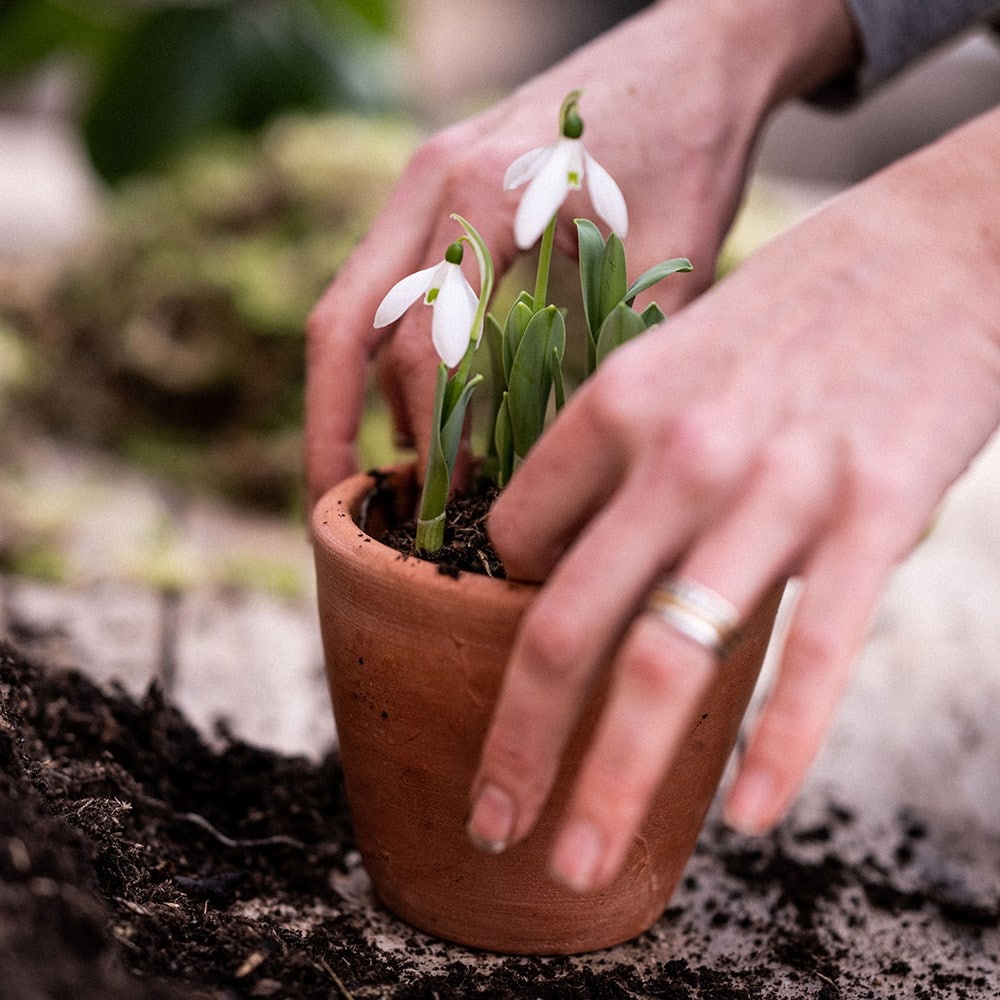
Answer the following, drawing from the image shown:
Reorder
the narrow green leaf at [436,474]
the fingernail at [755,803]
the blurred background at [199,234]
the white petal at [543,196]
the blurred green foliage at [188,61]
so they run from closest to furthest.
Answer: the fingernail at [755,803] → the white petal at [543,196] → the narrow green leaf at [436,474] → the blurred background at [199,234] → the blurred green foliage at [188,61]

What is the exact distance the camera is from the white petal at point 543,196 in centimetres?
81

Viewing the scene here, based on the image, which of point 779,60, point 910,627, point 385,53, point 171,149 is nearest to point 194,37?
point 171,149

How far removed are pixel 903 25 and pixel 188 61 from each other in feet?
6.43

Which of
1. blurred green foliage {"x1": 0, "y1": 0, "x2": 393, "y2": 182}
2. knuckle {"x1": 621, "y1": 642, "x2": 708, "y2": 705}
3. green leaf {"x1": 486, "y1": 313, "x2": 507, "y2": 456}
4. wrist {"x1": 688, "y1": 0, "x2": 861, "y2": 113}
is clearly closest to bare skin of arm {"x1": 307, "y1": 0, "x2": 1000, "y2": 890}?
knuckle {"x1": 621, "y1": 642, "x2": 708, "y2": 705}

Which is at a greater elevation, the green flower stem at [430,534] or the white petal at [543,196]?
the white petal at [543,196]

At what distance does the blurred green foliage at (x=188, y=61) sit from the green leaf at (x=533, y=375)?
2109 mm

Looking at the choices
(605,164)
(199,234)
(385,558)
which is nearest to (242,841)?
(385,558)

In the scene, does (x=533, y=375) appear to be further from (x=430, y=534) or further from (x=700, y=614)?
(x=700, y=614)

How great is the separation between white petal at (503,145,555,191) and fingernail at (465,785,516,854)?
432mm

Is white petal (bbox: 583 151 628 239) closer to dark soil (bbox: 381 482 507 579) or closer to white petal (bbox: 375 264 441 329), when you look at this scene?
white petal (bbox: 375 264 441 329)

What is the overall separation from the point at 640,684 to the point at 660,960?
0.43m

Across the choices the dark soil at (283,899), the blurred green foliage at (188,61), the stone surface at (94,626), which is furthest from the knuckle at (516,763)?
the blurred green foliage at (188,61)

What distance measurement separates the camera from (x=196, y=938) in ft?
2.77

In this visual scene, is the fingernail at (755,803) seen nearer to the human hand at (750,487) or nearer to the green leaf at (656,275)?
the human hand at (750,487)
